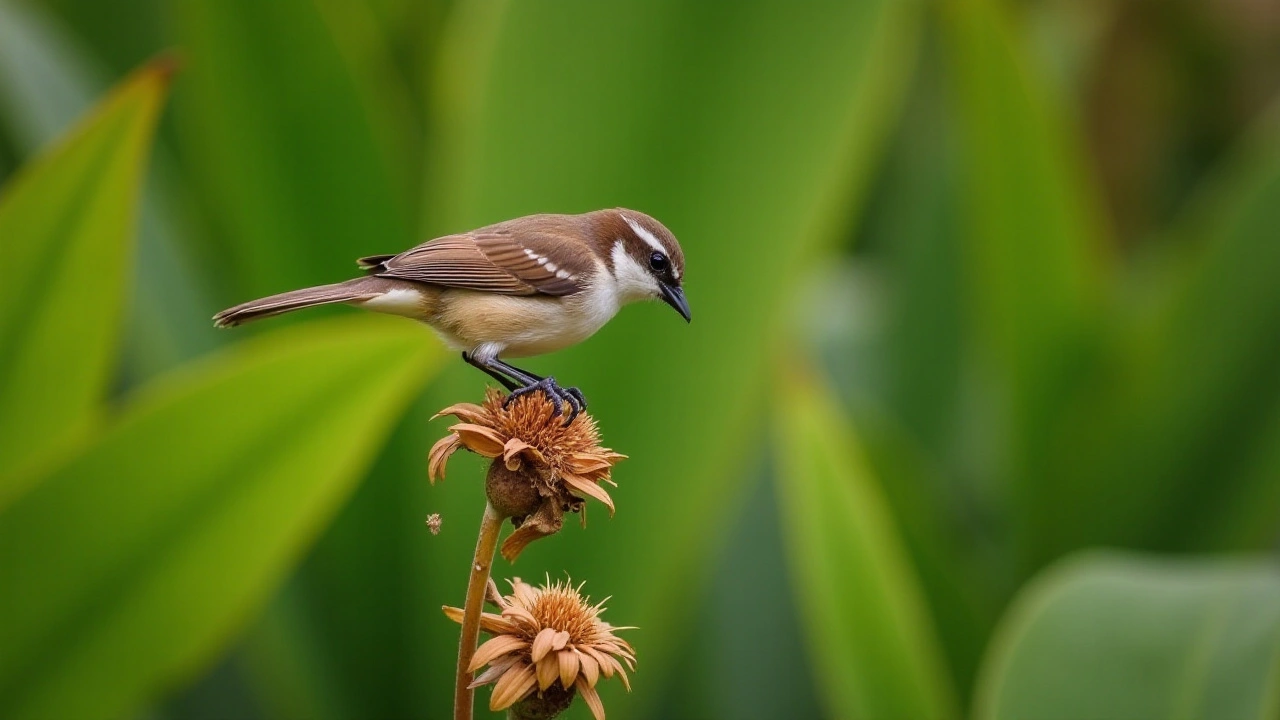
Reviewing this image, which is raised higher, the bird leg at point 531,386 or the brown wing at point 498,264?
the brown wing at point 498,264

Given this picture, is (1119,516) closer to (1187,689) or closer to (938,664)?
(938,664)

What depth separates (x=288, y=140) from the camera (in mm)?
3098

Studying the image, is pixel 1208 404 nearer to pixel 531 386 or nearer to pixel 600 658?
pixel 531 386

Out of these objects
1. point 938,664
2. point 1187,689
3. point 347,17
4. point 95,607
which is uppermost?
point 347,17

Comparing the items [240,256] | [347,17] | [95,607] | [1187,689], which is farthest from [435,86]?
[1187,689]

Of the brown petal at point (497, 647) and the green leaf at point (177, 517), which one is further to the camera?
the green leaf at point (177, 517)

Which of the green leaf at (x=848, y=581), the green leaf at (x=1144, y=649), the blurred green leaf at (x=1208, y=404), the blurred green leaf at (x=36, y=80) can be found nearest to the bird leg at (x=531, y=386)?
the green leaf at (x=1144, y=649)

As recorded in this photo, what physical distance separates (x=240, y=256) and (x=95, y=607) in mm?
1304

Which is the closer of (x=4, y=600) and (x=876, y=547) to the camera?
(x=4, y=600)

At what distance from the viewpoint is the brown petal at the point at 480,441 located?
1.32 metres

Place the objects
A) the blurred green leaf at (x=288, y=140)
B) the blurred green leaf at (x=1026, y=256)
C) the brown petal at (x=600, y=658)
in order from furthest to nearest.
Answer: the blurred green leaf at (x=1026, y=256) < the blurred green leaf at (x=288, y=140) < the brown petal at (x=600, y=658)

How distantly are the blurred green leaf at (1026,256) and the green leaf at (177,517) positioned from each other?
5.92 ft

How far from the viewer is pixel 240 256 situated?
126 inches

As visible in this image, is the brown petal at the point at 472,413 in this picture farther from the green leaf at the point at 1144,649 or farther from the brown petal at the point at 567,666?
the green leaf at the point at 1144,649
